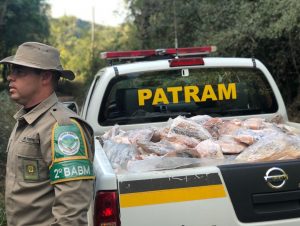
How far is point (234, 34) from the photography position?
41.7 feet

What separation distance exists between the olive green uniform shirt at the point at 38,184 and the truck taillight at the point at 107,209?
37cm

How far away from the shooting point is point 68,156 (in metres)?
2.08

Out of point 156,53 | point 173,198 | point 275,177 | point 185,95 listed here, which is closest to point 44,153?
point 173,198

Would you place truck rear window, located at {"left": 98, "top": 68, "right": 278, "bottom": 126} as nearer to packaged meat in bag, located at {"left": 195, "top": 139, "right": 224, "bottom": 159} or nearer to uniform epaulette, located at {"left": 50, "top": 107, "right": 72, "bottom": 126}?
packaged meat in bag, located at {"left": 195, "top": 139, "right": 224, "bottom": 159}

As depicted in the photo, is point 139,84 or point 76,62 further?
point 76,62

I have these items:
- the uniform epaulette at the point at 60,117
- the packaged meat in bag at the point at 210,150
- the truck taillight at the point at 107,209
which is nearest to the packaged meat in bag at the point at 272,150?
the packaged meat in bag at the point at 210,150

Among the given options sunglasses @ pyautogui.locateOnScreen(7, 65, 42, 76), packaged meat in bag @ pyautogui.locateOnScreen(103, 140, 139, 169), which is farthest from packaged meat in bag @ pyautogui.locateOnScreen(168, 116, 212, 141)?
sunglasses @ pyautogui.locateOnScreen(7, 65, 42, 76)

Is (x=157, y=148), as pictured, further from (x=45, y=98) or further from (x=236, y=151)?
(x=45, y=98)

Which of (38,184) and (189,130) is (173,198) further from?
(189,130)

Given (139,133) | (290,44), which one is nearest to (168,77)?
(139,133)

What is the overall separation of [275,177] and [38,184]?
4.23 ft

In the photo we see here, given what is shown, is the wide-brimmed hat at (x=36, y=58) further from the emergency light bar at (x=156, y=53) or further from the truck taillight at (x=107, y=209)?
the emergency light bar at (x=156, y=53)

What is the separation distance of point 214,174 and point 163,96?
1.96 m

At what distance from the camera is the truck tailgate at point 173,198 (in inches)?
98.7
